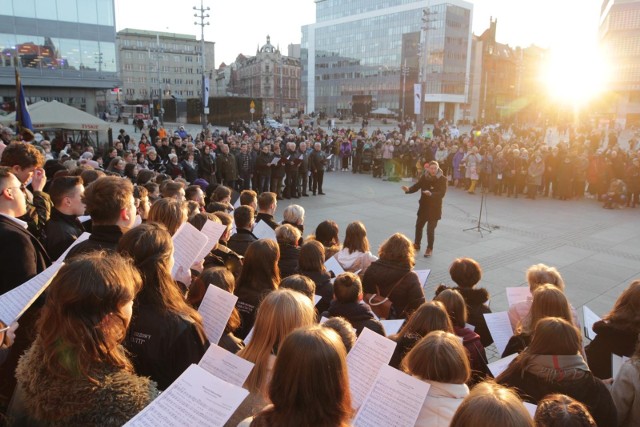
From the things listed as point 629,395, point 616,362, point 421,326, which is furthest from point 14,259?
point 616,362

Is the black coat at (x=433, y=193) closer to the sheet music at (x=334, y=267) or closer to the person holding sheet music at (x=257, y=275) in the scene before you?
the sheet music at (x=334, y=267)

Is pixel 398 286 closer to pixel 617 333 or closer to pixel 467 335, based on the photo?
A: pixel 467 335

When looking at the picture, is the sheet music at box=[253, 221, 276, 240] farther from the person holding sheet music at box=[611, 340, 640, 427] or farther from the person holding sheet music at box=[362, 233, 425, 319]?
the person holding sheet music at box=[611, 340, 640, 427]

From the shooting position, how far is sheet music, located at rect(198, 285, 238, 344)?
2.89 meters

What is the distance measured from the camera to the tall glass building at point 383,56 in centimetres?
9769

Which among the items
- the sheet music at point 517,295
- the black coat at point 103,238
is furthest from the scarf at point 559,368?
the black coat at point 103,238

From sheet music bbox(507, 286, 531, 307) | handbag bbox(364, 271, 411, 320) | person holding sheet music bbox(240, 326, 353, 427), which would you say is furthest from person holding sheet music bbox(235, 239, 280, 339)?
sheet music bbox(507, 286, 531, 307)

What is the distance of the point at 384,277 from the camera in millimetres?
4914

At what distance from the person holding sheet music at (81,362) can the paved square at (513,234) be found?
646 cm

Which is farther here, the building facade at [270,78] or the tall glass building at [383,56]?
the building facade at [270,78]

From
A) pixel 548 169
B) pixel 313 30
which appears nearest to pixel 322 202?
pixel 548 169

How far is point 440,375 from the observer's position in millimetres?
2305

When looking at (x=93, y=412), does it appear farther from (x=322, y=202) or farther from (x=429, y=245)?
(x=322, y=202)

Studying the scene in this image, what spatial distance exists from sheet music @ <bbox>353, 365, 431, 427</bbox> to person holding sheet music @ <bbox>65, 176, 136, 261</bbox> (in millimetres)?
2161
